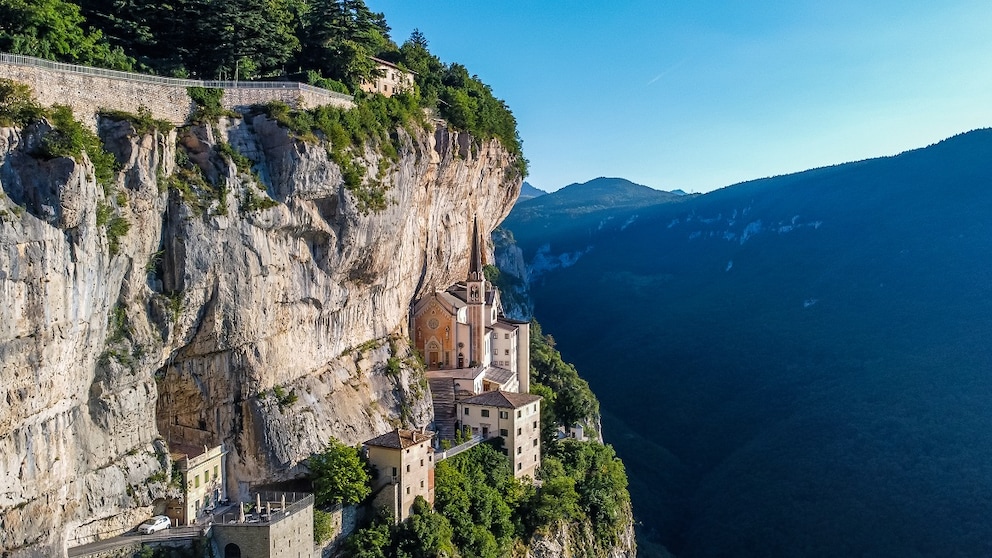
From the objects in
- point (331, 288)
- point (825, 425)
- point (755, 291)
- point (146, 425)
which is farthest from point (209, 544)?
point (755, 291)

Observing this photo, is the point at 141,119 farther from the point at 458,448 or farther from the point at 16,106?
the point at 458,448

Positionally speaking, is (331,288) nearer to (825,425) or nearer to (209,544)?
(209,544)

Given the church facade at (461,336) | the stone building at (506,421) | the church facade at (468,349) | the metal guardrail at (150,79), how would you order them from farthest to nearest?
the church facade at (461,336) < the church facade at (468,349) < the stone building at (506,421) < the metal guardrail at (150,79)

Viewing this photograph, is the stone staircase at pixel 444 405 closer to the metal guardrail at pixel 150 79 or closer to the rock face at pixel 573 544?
the rock face at pixel 573 544

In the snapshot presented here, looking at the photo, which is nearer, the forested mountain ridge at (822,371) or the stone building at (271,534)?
the stone building at (271,534)

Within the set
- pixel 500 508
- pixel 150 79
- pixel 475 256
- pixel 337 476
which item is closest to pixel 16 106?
pixel 150 79

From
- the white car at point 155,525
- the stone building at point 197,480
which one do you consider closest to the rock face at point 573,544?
the stone building at point 197,480

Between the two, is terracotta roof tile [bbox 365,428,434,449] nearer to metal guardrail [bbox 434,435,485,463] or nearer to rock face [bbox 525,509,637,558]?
metal guardrail [bbox 434,435,485,463]
